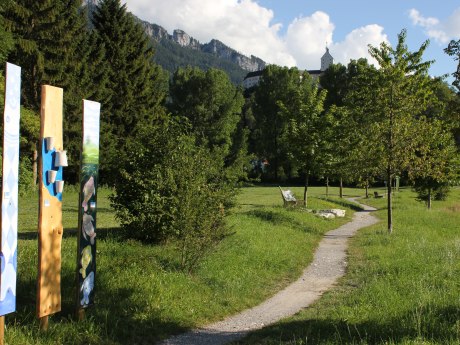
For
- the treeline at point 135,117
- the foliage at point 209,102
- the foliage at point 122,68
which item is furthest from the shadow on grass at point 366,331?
the foliage at point 209,102

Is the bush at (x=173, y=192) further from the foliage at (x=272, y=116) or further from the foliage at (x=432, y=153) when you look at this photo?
the foliage at (x=272, y=116)

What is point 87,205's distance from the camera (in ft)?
20.8

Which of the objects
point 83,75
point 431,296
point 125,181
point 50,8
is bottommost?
point 431,296

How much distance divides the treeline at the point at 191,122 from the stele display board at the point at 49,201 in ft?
12.0

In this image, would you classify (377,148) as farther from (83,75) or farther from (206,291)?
(83,75)

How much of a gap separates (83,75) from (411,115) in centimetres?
2411

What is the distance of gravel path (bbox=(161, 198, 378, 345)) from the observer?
6789 millimetres

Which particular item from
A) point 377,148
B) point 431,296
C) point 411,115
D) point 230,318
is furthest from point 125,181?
point 411,115

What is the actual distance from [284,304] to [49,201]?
16.2 feet

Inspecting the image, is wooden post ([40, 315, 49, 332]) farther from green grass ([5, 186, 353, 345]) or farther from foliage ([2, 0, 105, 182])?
foliage ([2, 0, 105, 182])

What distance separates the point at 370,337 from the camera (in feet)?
18.7

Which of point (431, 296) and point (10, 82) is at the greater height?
point (10, 82)

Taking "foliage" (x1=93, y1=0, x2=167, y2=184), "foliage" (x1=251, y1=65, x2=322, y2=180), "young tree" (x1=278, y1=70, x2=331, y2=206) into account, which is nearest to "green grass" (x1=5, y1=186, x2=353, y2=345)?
"young tree" (x1=278, y1=70, x2=331, y2=206)

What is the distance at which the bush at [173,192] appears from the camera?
929 cm
